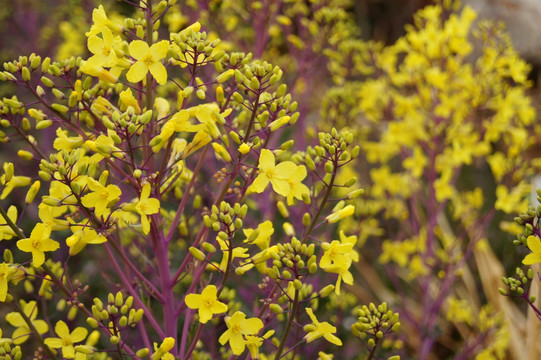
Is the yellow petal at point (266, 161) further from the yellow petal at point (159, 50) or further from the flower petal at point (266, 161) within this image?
the yellow petal at point (159, 50)

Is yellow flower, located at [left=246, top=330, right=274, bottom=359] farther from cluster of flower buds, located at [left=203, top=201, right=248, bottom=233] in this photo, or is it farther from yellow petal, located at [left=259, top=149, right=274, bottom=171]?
yellow petal, located at [left=259, top=149, right=274, bottom=171]

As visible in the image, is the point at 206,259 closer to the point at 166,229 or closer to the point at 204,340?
the point at 166,229

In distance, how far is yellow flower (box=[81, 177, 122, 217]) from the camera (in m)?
1.04

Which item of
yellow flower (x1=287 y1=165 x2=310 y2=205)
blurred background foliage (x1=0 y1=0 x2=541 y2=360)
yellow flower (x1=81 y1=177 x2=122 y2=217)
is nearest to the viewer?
yellow flower (x1=81 y1=177 x2=122 y2=217)

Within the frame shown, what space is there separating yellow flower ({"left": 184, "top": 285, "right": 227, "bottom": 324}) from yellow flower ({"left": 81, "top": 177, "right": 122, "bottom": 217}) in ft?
0.89

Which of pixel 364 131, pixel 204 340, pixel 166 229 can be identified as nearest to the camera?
pixel 166 229

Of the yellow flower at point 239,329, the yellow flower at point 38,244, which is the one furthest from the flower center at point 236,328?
the yellow flower at point 38,244

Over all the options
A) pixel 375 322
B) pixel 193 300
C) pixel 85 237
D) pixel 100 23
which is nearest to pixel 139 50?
pixel 100 23

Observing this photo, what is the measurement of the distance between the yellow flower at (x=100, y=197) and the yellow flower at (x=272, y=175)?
1.03ft

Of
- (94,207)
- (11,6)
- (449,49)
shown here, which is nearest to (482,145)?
(449,49)

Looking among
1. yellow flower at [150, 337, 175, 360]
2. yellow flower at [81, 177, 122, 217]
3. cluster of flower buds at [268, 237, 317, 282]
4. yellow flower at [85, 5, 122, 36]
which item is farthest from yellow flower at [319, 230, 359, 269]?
yellow flower at [85, 5, 122, 36]

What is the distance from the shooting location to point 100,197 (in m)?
1.06

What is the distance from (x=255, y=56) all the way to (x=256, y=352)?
5.96 ft

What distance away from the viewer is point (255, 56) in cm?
260
